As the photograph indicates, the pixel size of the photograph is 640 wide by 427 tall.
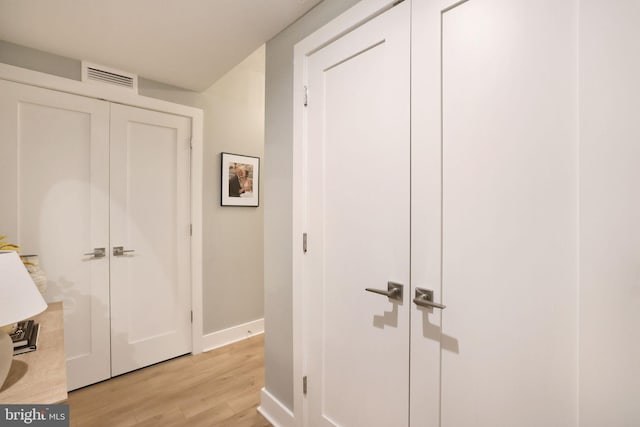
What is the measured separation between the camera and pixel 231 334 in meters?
3.06

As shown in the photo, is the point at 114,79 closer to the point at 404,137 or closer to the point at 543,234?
the point at 404,137

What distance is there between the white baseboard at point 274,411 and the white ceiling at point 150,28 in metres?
2.33

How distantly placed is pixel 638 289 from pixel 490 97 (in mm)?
660

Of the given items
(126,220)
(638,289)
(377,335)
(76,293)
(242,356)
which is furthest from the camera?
(242,356)

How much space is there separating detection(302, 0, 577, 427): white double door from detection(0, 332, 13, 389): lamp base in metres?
1.18

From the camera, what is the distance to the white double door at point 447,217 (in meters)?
0.88

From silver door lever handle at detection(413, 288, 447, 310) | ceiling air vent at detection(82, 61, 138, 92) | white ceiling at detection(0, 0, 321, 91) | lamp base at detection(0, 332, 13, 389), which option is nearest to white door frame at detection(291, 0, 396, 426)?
white ceiling at detection(0, 0, 321, 91)

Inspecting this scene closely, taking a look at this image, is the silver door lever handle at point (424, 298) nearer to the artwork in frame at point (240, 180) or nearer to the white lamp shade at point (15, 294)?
the white lamp shade at point (15, 294)

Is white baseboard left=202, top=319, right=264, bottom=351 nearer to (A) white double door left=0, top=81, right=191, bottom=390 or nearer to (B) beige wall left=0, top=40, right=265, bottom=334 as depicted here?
(B) beige wall left=0, top=40, right=265, bottom=334

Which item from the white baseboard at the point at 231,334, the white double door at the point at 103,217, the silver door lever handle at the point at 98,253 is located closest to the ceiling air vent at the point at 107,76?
the white double door at the point at 103,217

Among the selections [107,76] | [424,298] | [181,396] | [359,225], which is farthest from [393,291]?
[107,76]

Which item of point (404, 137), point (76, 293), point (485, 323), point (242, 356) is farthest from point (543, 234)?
point (76, 293)

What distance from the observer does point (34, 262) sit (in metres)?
1.93

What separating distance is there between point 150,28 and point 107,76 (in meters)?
0.79
